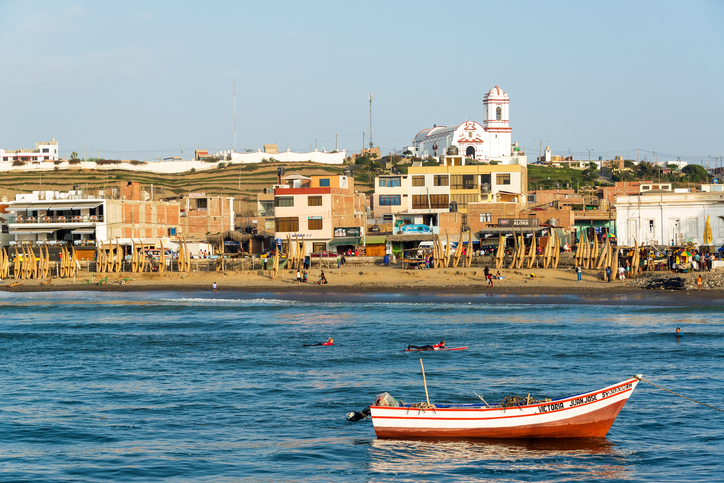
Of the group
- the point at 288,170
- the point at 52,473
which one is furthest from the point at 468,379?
the point at 288,170

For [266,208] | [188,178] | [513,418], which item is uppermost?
[188,178]

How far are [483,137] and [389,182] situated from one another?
2417 inches

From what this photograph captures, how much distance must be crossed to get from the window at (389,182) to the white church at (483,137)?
2052 inches

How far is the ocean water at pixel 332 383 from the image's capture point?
20422 mm

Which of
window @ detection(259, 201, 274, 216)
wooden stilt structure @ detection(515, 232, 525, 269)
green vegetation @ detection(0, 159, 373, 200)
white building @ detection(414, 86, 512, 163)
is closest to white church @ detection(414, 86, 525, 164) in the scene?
white building @ detection(414, 86, 512, 163)

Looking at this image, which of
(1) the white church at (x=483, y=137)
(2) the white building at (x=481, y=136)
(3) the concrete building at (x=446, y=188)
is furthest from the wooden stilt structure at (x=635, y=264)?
(2) the white building at (x=481, y=136)

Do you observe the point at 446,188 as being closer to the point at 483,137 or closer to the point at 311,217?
the point at 311,217

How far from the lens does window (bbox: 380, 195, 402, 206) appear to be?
8300cm

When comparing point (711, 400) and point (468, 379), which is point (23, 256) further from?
point (711, 400)

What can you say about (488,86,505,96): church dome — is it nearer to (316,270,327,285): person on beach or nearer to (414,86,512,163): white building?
(414,86,512,163): white building

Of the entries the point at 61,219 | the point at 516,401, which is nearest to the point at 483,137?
the point at 61,219

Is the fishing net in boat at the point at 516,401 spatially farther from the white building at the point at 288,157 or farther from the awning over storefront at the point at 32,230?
the white building at the point at 288,157

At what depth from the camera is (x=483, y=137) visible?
14000cm

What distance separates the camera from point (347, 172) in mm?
85188
